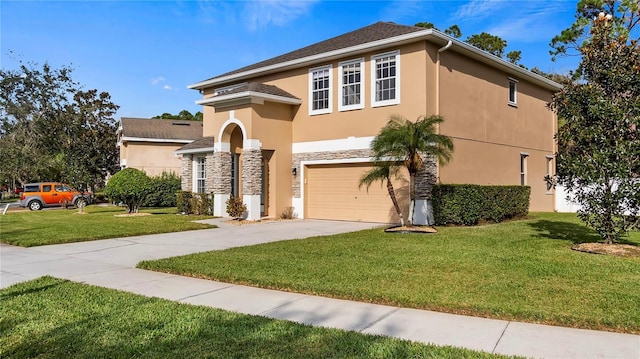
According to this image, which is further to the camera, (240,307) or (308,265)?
(308,265)

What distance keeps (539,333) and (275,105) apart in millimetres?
14994

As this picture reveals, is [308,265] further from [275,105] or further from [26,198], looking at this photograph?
[26,198]

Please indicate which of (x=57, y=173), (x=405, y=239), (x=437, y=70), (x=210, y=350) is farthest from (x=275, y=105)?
(x=57, y=173)

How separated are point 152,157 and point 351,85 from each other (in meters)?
20.3

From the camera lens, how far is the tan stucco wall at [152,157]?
32.0 metres

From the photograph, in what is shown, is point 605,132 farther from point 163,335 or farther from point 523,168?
point 523,168

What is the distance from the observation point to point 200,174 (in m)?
22.1

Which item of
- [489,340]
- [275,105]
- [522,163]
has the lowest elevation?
[489,340]

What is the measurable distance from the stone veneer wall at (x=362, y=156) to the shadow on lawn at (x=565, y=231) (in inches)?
135

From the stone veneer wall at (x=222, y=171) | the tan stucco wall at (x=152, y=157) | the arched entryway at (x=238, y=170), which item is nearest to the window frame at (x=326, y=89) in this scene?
the arched entryway at (x=238, y=170)

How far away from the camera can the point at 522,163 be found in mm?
20688

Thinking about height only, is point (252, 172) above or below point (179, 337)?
above

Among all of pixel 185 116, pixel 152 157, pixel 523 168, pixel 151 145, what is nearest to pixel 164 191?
pixel 152 157

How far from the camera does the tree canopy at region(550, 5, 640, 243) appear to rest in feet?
30.2
